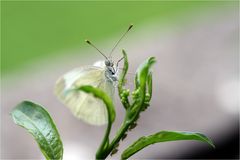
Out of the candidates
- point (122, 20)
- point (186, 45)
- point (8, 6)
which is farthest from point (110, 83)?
point (8, 6)

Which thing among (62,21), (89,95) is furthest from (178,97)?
(62,21)

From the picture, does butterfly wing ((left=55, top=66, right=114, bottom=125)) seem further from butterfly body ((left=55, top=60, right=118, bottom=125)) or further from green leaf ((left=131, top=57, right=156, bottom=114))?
green leaf ((left=131, top=57, right=156, bottom=114))

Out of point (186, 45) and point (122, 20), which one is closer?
point (186, 45)

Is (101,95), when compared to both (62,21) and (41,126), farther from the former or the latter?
(62,21)

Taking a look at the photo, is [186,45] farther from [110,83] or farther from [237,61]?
[110,83]

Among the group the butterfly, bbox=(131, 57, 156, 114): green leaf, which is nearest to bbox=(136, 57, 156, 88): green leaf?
bbox=(131, 57, 156, 114): green leaf

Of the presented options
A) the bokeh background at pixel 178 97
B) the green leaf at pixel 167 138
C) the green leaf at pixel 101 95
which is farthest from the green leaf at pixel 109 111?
the bokeh background at pixel 178 97
